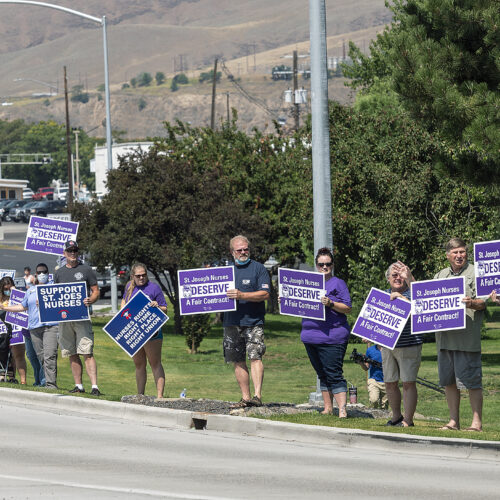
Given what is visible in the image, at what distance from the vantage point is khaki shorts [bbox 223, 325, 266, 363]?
1307 centimetres

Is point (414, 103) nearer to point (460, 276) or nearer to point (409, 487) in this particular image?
point (460, 276)

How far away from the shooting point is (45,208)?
9806 centimetres

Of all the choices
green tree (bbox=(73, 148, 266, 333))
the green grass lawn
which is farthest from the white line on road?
green tree (bbox=(73, 148, 266, 333))

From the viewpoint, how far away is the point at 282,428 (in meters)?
12.1

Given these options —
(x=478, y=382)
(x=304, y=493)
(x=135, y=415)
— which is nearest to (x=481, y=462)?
(x=478, y=382)

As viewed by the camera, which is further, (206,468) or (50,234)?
(50,234)

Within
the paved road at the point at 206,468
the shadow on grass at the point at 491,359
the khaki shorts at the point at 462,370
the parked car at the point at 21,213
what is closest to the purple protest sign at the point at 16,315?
the paved road at the point at 206,468

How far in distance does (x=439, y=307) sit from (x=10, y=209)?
298ft

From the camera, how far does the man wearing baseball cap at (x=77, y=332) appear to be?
50.4 ft

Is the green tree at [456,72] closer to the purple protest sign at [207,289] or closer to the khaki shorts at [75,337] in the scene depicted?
the purple protest sign at [207,289]

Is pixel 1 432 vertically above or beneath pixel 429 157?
beneath

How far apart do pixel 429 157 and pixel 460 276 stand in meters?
18.7

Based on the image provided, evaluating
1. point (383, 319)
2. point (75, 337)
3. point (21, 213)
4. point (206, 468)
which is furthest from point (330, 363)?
point (21, 213)

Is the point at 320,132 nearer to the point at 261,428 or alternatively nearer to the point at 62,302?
the point at 62,302
